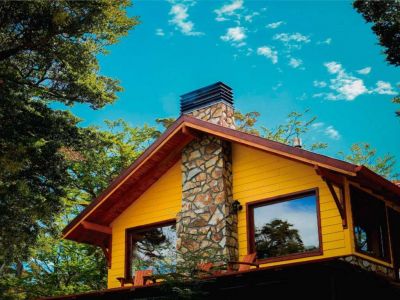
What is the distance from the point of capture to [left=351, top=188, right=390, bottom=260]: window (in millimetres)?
11102

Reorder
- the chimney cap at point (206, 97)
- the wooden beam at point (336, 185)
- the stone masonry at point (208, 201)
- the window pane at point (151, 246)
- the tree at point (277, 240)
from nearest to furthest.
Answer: the wooden beam at point (336, 185)
the tree at point (277, 240)
the stone masonry at point (208, 201)
the window pane at point (151, 246)
the chimney cap at point (206, 97)

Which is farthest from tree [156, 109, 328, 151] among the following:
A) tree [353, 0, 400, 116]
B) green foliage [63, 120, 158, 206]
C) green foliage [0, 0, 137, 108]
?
tree [353, 0, 400, 116]

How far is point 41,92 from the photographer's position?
1750 centimetres

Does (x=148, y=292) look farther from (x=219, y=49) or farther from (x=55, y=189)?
(x=219, y=49)

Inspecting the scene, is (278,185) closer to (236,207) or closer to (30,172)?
(236,207)

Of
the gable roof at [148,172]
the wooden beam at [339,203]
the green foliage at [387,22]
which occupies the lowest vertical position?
the wooden beam at [339,203]

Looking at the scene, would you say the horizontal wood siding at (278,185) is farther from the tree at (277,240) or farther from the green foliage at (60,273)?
the green foliage at (60,273)

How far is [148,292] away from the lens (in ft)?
33.5

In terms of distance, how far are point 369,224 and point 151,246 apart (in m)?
5.22

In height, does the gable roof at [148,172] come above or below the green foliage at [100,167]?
below

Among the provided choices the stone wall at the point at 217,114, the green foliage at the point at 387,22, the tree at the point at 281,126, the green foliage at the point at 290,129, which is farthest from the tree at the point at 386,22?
the green foliage at the point at 290,129

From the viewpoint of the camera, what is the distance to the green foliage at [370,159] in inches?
1212

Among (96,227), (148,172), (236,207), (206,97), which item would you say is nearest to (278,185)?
(236,207)

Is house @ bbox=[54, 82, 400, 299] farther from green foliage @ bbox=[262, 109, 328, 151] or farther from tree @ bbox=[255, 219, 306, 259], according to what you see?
green foliage @ bbox=[262, 109, 328, 151]
